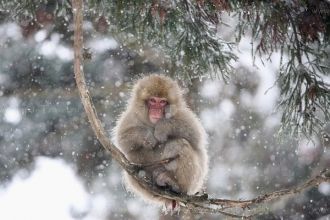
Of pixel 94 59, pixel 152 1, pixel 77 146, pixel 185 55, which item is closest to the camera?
pixel 152 1

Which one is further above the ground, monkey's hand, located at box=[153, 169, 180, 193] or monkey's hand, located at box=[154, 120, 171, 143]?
monkey's hand, located at box=[154, 120, 171, 143]

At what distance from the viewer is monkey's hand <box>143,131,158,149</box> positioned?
4230 mm

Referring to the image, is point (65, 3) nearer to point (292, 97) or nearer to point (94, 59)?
point (292, 97)

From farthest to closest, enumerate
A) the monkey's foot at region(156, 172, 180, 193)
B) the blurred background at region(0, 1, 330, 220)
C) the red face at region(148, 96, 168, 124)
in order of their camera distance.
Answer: the blurred background at region(0, 1, 330, 220), the red face at region(148, 96, 168, 124), the monkey's foot at region(156, 172, 180, 193)

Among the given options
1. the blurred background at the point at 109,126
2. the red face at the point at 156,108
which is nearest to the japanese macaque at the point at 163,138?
the red face at the point at 156,108

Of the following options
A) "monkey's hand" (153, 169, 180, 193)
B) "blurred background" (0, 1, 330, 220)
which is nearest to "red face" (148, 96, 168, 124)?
"monkey's hand" (153, 169, 180, 193)

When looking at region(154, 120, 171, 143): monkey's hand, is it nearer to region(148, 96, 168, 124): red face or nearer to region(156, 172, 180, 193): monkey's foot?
region(148, 96, 168, 124): red face

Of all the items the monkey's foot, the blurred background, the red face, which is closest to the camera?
the monkey's foot

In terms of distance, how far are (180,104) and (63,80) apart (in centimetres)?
496

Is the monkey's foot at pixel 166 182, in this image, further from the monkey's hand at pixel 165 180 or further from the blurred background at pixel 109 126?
the blurred background at pixel 109 126

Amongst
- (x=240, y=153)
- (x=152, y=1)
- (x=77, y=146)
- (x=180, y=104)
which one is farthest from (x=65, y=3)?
(x=240, y=153)

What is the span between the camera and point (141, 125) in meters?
4.32

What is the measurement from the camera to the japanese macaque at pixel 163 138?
4094 mm

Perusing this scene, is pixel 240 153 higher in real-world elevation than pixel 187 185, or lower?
higher
